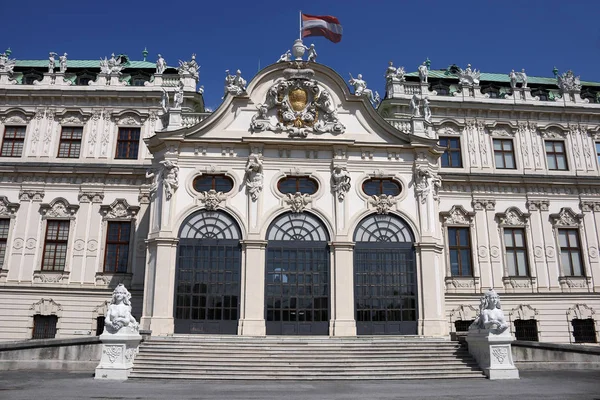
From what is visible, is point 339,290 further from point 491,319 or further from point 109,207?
point 109,207

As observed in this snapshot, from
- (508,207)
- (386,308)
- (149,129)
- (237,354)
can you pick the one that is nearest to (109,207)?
(149,129)

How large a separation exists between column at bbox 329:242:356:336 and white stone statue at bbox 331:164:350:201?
8.38 feet

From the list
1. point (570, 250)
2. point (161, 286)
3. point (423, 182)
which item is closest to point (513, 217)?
point (570, 250)

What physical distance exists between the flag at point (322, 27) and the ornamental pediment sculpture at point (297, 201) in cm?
894

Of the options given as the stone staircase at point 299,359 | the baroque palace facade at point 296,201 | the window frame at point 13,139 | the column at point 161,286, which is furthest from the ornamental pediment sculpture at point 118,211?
the stone staircase at point 299,359

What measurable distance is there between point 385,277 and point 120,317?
12354 mm

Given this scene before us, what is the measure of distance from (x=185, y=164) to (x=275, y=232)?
5.63 m

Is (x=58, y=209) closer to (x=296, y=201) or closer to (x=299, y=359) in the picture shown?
(x=296, y=201)

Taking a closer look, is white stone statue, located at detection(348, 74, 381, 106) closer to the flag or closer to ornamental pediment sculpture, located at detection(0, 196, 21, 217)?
the flag

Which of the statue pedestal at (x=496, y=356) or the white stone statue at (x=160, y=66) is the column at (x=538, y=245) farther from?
the white stone statue at (x=160, y=66)

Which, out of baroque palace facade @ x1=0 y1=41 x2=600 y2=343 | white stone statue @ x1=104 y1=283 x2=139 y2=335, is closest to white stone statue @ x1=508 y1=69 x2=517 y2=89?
baroque palace facade @ x1=0 y1=41 x2=600 y2=343

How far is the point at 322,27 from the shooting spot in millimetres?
28031

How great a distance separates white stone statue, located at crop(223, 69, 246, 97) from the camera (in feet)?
88.8

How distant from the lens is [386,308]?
24594 mm
